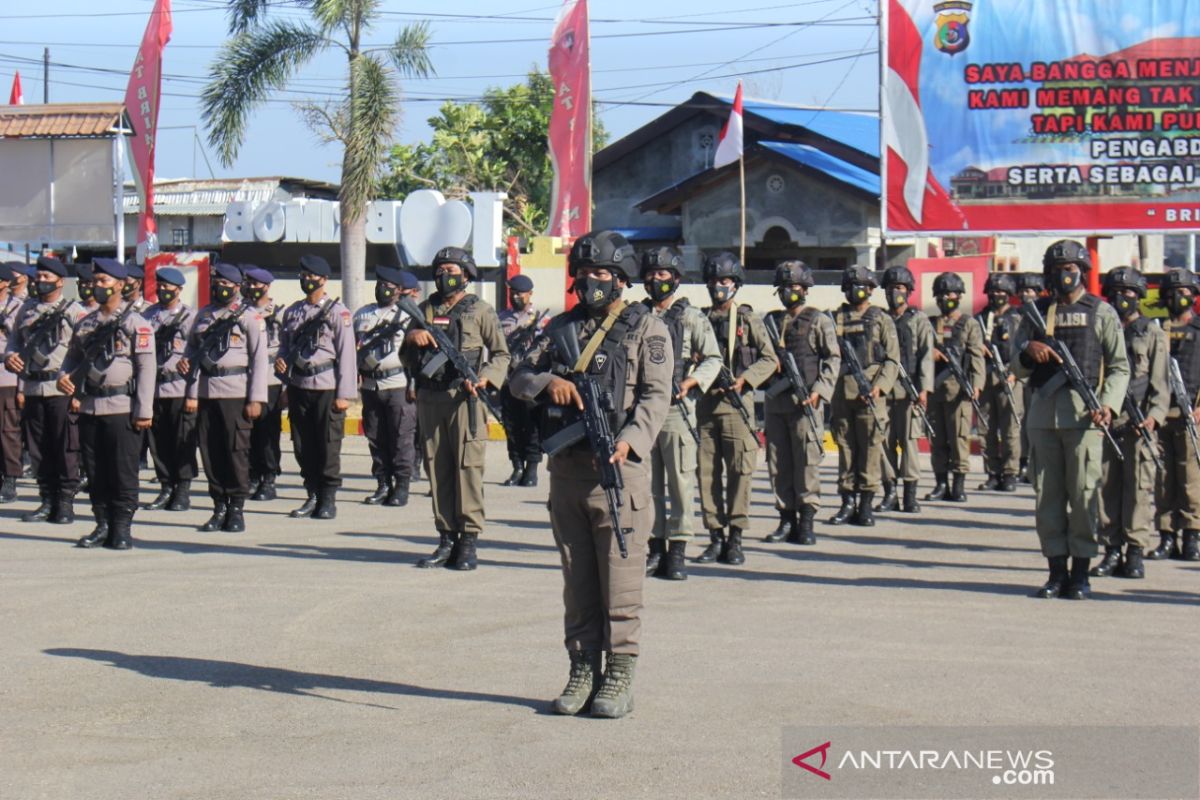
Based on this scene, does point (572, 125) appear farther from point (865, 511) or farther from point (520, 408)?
point (865, 511)

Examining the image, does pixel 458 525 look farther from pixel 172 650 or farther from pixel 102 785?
pixel 102 785

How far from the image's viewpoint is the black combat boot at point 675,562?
1045 cm

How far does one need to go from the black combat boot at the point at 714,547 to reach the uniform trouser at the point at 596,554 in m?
4.17

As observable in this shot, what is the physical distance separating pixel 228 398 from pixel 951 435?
6.89m

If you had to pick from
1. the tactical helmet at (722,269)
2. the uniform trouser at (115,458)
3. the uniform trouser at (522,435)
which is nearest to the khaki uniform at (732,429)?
the tactical helmet at (722,269)

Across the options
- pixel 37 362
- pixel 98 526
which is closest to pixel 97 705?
pixel 98 526

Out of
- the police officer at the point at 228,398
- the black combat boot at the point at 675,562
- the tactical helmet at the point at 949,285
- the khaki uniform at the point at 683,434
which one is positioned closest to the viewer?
the khaki uniform at the point at 683,434

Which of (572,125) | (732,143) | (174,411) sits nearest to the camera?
(174,411)

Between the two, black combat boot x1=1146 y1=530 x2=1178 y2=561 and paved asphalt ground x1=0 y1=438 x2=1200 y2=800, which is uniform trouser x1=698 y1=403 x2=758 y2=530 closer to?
paved asphalt ground x1=0 y1=438 x2=1200 y2=800

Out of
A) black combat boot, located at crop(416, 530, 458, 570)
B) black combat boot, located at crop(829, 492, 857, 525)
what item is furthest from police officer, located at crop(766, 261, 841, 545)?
black combat boot, located at crop(416, 530, 458, 570)

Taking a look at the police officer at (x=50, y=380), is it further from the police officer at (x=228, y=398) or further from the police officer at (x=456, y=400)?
the police officer at (x=456, y=400)

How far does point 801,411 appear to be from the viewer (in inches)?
485

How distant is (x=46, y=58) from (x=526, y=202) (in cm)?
4531

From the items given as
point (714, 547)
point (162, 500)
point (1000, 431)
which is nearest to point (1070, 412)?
point (714, 547)
